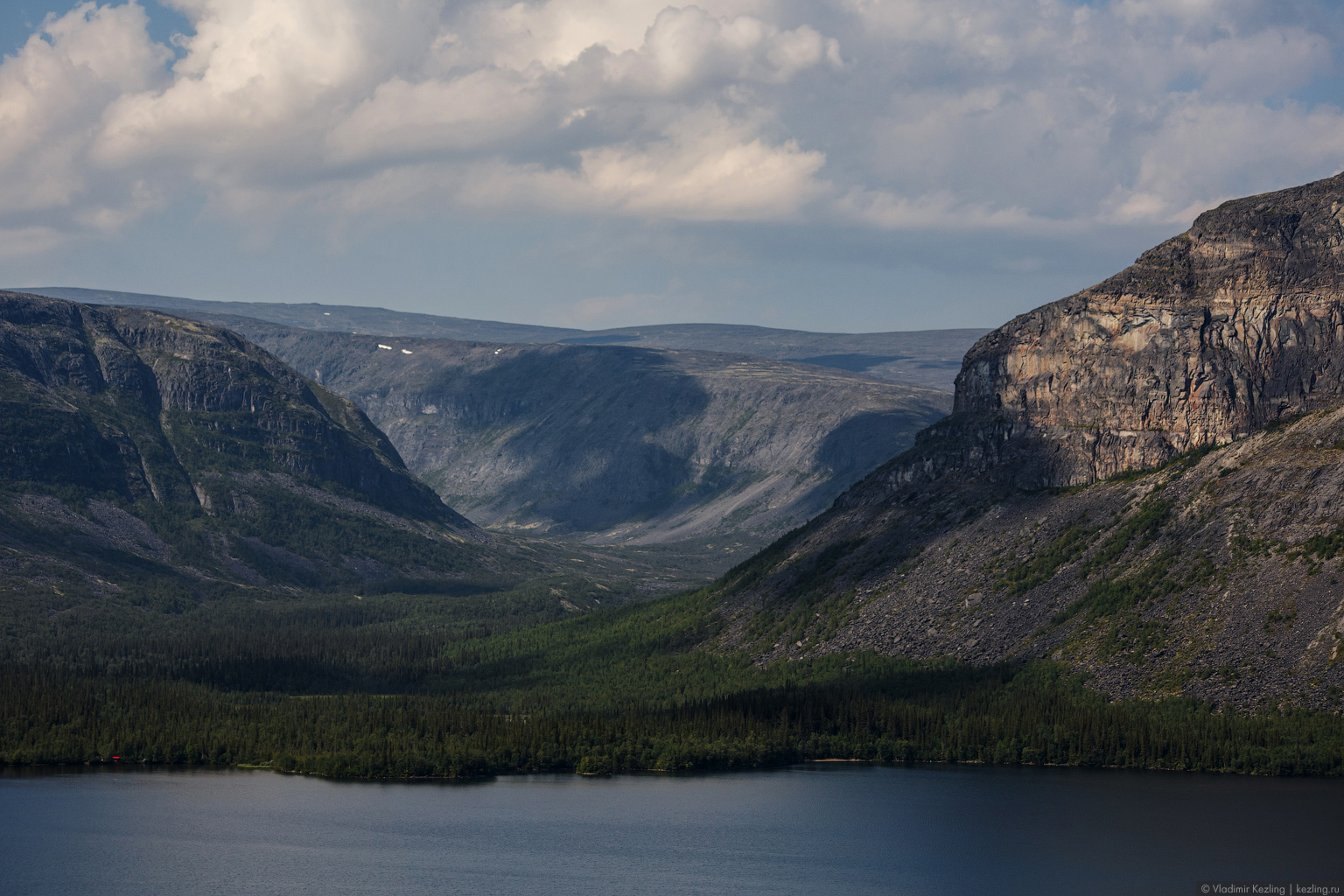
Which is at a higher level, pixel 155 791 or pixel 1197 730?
pixel 1197 730

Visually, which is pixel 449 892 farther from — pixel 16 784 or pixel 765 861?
pixel 16 784

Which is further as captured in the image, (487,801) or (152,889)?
(487,801)

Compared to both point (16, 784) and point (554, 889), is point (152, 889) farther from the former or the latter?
point (16, 784)

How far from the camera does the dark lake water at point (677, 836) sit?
492ft

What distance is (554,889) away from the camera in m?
148

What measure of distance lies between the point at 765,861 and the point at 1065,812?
40015 millimetres

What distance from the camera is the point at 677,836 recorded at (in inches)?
6673

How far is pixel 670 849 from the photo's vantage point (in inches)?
6427

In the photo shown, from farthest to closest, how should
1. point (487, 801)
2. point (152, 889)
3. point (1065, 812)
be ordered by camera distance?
point (487, 801) → point (1065, 812) → point (152, 889)

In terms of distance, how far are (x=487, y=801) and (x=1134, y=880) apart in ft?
259

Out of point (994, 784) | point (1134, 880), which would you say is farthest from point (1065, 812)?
point (1134, 880)

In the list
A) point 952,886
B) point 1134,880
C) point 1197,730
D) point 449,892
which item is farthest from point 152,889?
point 1197,730

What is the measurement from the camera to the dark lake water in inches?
5906

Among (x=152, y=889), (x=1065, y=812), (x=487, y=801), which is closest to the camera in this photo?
(x=152, y=889)
